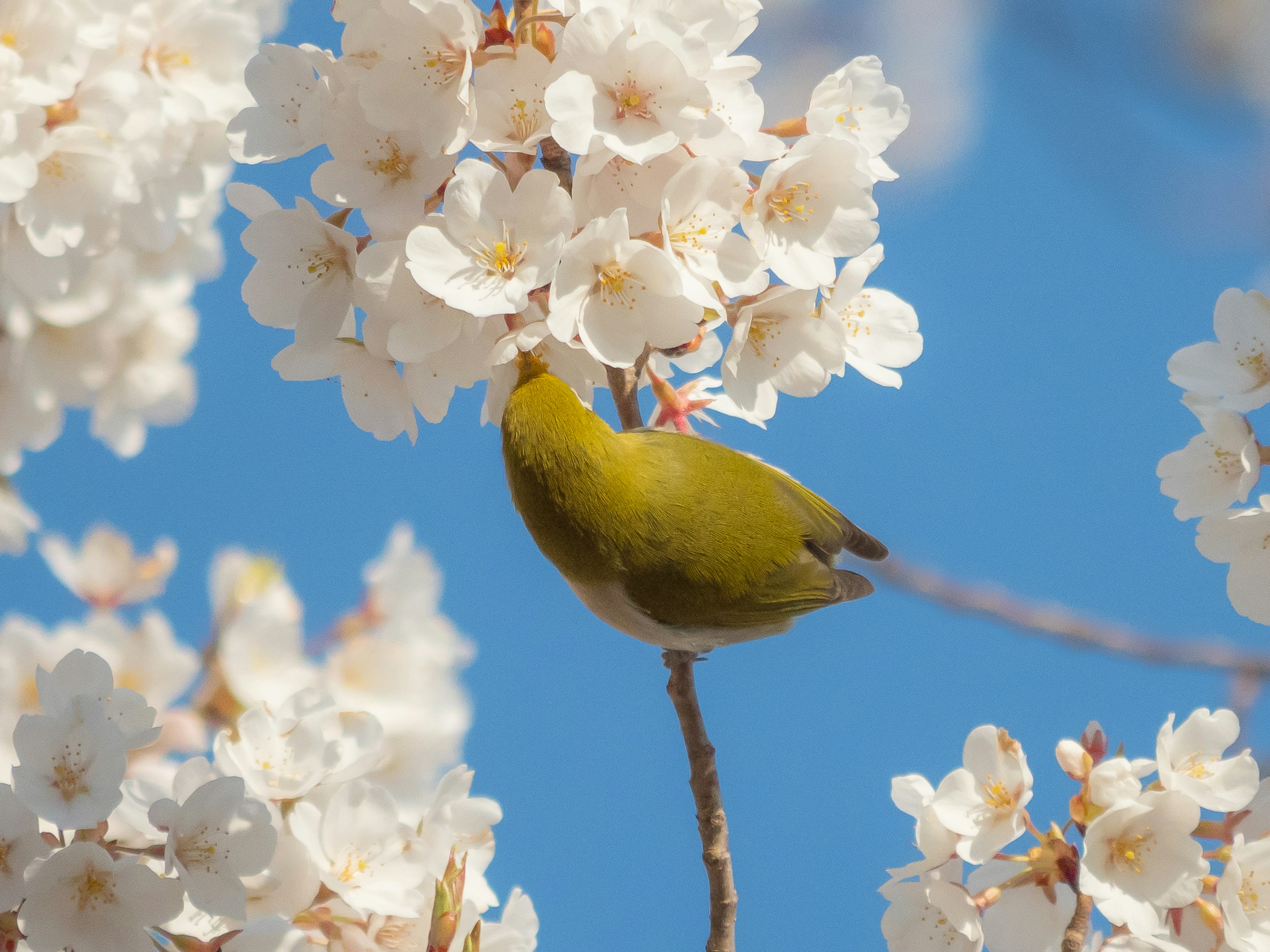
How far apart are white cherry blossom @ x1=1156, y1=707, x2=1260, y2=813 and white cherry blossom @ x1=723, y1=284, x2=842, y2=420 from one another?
1.91ft

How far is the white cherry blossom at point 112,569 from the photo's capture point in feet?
6.04

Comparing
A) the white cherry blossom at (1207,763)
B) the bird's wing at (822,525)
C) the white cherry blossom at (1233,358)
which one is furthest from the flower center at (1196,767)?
the bird's wing at (822,525)

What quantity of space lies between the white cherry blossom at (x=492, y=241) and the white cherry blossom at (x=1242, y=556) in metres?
0.92

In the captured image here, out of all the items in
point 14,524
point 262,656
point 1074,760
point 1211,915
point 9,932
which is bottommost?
point 9,932

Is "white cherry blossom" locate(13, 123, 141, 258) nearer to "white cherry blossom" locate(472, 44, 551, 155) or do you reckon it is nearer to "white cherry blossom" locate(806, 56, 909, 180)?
"white cherry blossom" locate(472, 44, 551, 155)

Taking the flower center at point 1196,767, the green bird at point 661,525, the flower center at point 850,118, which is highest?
the flower center at point 850,118

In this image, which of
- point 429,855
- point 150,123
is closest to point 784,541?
point 429,855

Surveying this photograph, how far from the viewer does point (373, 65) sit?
1.24 meters

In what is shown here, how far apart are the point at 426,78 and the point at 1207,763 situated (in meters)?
1.22

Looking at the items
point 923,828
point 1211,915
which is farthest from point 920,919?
point 1211,915

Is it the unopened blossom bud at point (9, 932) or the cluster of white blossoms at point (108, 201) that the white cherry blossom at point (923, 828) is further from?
the cluster of white blossoms at point (108, 201)

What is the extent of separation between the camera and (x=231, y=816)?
3.90 ft

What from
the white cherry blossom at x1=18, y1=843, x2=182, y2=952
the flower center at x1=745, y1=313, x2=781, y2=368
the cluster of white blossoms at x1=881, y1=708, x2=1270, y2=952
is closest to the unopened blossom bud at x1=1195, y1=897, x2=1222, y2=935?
the cluster of white blossoms at x1=881, y1=708, x2=1270, y2=952

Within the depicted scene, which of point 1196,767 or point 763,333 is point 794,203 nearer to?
point 763,333
